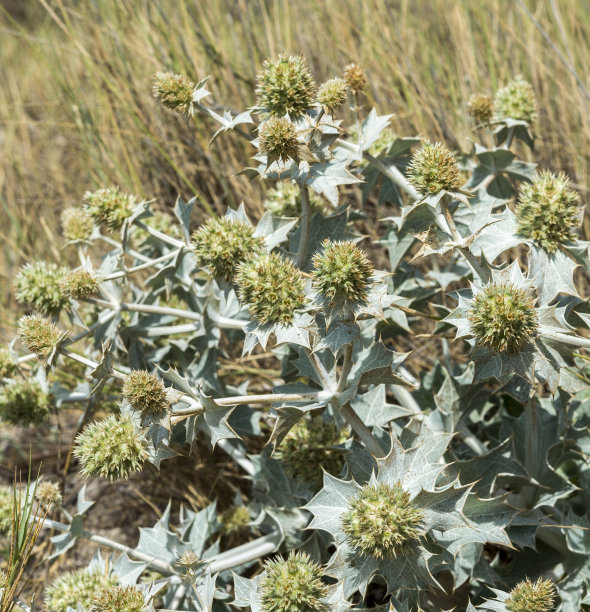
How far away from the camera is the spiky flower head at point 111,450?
1.40 m

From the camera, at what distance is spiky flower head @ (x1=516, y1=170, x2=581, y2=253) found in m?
1.52

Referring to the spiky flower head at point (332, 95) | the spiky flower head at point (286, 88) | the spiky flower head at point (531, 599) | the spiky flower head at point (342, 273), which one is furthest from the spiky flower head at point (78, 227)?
the spiky flower head at point (531, 599)

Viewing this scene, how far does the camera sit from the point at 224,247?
62.0 inches

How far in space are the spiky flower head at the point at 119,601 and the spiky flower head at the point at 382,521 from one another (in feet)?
1.54

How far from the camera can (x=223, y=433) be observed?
1.48 m

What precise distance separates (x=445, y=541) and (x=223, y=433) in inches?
22.9

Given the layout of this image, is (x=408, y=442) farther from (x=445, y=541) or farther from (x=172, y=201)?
(x=172, y=201)

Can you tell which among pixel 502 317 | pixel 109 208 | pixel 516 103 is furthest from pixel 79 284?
pixel 516 103

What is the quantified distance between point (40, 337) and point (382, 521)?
0.91 metres

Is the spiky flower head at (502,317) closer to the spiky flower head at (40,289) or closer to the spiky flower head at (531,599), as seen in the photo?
the spiky flower head at (531,599)

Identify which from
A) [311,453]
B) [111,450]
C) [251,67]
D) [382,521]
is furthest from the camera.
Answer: [251,67]

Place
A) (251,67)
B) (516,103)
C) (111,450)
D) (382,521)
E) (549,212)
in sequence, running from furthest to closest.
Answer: (251,67), (516,103), (549,212), (111,450), (382,521)

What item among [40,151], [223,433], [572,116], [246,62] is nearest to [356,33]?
[246,62]

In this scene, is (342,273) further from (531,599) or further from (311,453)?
(531,599)
